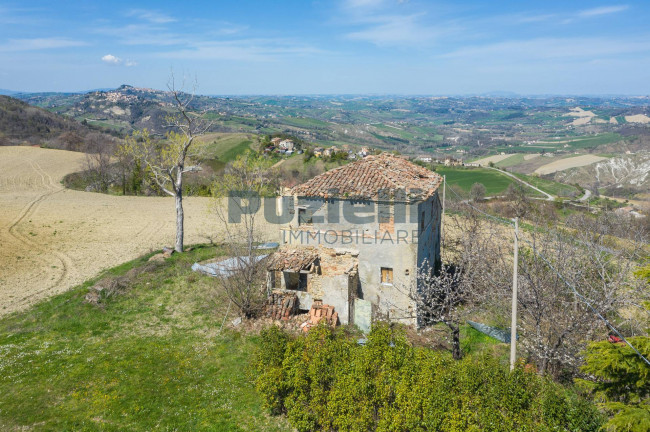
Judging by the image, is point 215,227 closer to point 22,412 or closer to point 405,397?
point 22,412

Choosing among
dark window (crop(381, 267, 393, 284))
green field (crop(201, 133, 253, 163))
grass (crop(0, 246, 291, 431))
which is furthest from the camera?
green field (crop(201, 133, 253, 163))

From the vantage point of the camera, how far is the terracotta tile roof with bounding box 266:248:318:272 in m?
16.1

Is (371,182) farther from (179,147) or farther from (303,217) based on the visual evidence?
(179,147)

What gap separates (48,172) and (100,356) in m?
51.6

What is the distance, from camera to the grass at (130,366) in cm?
1096

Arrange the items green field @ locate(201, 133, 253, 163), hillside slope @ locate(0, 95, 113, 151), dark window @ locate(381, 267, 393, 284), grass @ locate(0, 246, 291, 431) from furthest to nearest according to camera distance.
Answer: green field @ locate(201, 133, 253, 163) → hillside slope @ locate(0, 95, 113, 151) → dark window @ locate(381, 267, 393, 284) → grass @ locate(0, 246, 291, 431)

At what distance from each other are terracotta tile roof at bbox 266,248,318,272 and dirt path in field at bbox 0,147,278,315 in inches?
464

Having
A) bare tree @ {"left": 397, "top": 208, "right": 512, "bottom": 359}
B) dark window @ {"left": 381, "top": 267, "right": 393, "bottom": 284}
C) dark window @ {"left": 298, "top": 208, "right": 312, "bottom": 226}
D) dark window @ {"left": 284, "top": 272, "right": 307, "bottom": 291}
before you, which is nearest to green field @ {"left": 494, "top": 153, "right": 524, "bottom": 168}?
bare tree @ {"left": 397, "top": 208, "right": 512, "bottom": 359}

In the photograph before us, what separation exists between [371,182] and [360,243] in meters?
2.71

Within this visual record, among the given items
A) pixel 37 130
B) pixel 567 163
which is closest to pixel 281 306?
pixel 567 163

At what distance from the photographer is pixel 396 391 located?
9.31 metres

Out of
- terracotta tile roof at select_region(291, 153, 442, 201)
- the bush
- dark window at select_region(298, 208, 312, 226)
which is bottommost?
the bush

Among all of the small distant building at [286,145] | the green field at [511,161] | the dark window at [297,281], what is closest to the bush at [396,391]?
the dark window at [297,281]

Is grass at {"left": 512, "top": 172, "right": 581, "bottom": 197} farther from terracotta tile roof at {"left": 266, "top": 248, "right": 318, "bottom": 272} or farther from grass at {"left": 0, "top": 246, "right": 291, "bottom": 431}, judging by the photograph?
grass at {"left": 0, "top": 246, "right": 291, "bottom": 431}
